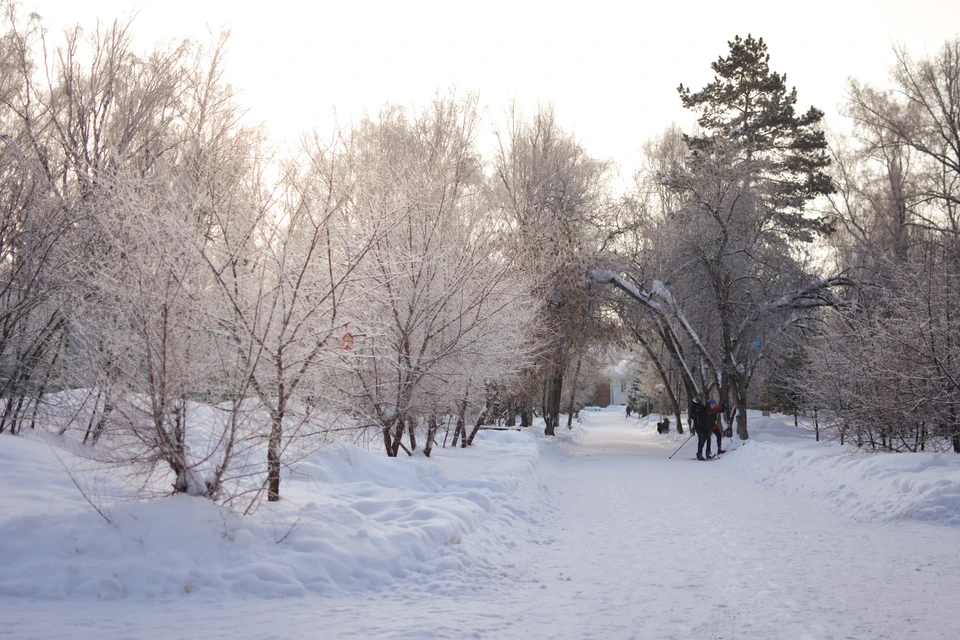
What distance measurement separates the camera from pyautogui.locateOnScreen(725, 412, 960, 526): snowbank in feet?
29.1

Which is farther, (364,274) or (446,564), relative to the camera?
(364,274)

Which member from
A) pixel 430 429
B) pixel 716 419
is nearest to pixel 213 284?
pixel 430 429

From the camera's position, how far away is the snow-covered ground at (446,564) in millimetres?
4711

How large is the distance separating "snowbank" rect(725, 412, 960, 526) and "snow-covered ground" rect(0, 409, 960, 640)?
1.7 inches

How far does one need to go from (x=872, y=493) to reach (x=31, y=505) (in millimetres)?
10046

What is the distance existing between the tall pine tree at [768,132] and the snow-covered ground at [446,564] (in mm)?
18971

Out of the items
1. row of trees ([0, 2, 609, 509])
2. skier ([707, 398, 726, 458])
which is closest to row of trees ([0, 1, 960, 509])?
row of trees ([0, 2, 609, 509])

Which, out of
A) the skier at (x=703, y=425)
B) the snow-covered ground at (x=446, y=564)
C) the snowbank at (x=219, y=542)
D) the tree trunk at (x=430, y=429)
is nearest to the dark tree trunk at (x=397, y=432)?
the tree trunk at (x=430, y=429)

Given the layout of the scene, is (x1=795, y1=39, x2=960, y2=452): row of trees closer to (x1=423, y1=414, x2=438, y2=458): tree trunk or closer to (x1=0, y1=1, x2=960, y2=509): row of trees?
(x1=0, y1=1, x2=960, y2=509): row of trees

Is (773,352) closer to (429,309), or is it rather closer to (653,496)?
(653,496)

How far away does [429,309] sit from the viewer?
11.4 metres

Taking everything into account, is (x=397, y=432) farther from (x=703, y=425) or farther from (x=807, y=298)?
(x=807, y=298)

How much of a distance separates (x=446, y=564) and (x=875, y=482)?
23.2 feet

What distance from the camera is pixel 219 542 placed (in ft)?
18.6
